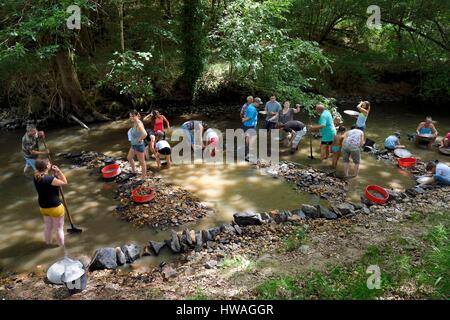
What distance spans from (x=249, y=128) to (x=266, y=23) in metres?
4.52

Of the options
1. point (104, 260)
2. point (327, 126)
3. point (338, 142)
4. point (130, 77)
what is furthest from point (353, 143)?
point (130, 77)

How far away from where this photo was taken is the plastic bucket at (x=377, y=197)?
7.95 metres

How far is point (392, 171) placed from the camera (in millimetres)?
9883

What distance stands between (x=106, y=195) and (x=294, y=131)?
18.5 feet

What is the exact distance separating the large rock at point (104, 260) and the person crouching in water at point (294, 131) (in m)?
6.39

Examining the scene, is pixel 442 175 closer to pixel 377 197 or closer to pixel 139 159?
pixel 377 197

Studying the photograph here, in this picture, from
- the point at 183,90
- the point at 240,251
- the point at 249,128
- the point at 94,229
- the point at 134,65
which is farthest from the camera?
the point at 183,90

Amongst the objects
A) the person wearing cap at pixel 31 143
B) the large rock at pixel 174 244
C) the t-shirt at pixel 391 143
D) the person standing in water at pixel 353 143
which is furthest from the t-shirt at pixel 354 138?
the person wearing cap at pixel 31 143

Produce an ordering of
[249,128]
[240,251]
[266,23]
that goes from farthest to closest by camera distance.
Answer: [266,23]
[249,128]
[240,251]

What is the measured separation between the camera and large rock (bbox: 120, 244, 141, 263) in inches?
250

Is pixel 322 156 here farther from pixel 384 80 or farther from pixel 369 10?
pixel 384 80

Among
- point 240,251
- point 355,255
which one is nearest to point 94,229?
point 240,251

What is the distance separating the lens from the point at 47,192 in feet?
19.9

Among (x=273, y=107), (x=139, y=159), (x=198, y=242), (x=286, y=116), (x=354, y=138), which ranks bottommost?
(x=198, y=242)
